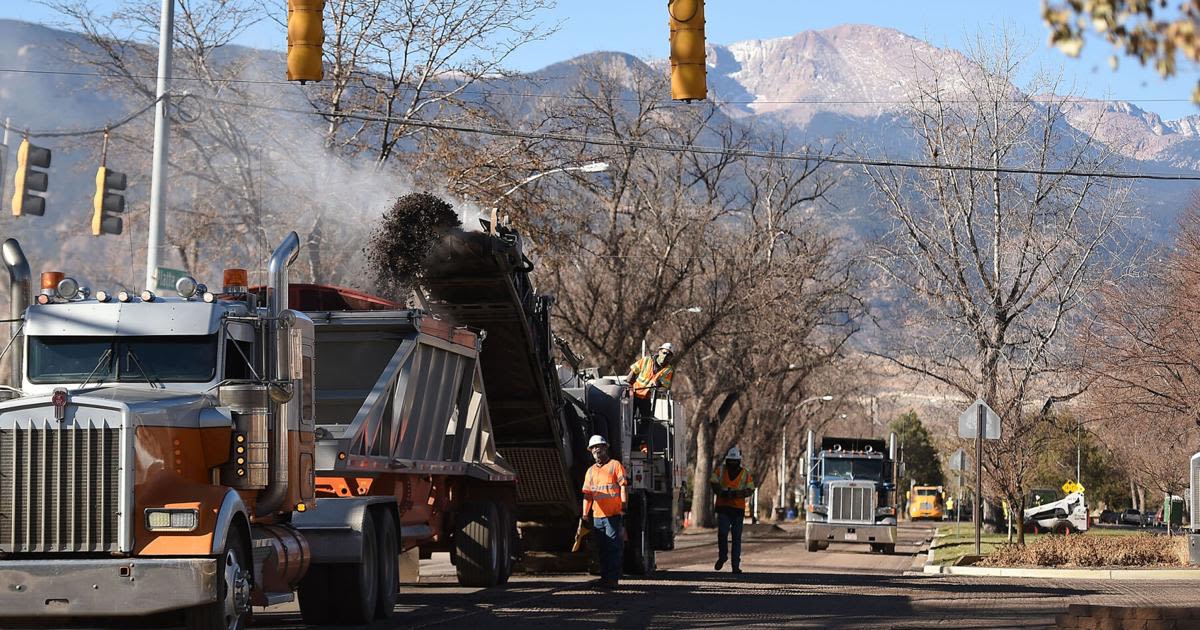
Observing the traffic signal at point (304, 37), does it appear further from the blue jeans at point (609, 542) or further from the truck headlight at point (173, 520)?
the blue jeans at point (609, 542)

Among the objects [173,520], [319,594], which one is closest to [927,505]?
[319,594]

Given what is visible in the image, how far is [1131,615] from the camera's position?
11.8m

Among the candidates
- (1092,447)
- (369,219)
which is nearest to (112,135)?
(369,219)

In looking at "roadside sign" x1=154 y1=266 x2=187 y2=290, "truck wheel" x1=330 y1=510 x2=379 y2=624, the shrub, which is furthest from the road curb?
"roadside sign" x1=154 y1=266 x2=187 y2=290

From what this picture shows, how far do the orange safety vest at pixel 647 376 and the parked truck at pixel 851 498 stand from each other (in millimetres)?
13753

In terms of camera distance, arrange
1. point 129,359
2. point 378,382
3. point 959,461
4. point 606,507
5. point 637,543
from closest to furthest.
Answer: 1. point 129,359
2. point 378,382
3. point 606,507
4. point 637,543
5. point 959,461

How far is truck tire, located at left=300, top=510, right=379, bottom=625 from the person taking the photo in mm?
14133

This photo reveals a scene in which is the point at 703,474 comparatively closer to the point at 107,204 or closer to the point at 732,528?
the point at 732,528

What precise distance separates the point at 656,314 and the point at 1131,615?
33256 mm

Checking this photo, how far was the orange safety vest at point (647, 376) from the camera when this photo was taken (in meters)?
24.1

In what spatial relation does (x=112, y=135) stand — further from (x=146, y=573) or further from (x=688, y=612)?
(x=146, y=573)

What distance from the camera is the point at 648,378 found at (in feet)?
80.2

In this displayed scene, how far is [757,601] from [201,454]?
7.62 metres

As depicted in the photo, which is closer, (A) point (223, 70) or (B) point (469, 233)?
(B) point (469, 233)
